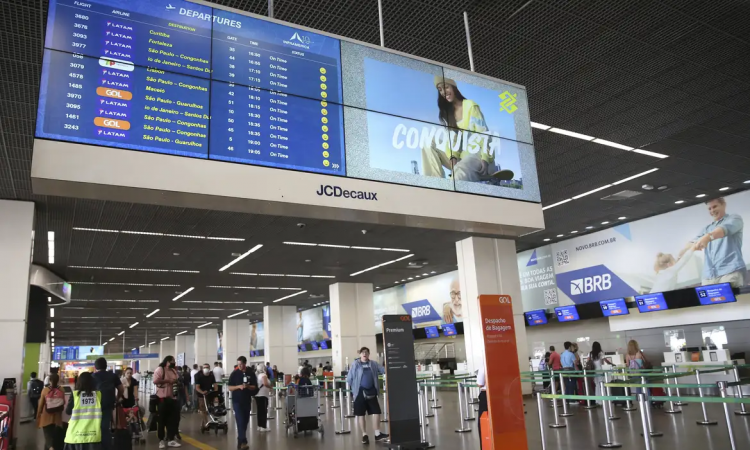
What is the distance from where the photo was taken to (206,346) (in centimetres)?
3953

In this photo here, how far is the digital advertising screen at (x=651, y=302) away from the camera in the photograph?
47.6ft

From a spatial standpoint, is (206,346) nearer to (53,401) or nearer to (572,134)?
(53,401)

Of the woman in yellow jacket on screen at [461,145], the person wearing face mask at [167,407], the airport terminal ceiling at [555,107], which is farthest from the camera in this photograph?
the person wearing face mask at [167,407]

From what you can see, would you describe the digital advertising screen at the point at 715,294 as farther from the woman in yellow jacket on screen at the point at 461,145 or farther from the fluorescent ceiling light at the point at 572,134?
the woman in yellow jacket on screen at the point at 461,145

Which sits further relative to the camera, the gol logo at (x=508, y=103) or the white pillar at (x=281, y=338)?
the white pillar at (x=281, y=338)

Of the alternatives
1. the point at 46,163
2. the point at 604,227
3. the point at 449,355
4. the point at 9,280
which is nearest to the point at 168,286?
the point at 9,280

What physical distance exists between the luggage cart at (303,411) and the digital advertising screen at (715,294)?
Result: 10.1 meters

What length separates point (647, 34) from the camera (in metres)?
6.35

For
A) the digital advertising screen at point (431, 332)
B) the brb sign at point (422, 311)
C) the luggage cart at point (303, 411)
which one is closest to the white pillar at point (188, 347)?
the brb sign at point (422, 311)

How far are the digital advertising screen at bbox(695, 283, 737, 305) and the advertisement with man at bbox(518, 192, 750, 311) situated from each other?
330mm

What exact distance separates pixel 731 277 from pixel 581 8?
10.6 meters

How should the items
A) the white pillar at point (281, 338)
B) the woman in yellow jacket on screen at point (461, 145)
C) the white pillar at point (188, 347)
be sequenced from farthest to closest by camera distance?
1. the white pillar at point (188, 347)
2. the white pillar at point (281, 338)
3. the woman in yellow jacket on screen at point (461, 145)

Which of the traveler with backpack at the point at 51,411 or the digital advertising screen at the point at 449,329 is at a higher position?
the digital advertising screen at the point at 449,329

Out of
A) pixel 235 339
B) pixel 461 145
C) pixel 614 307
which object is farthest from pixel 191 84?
pixel 235 339
